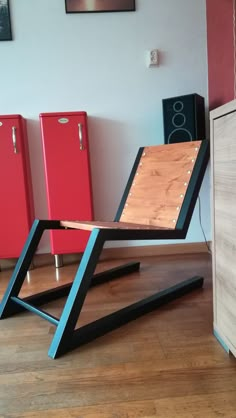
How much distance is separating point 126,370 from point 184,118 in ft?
5.09

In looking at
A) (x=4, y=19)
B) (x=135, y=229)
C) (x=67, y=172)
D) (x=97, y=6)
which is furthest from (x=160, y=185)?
(x=4, y=19)

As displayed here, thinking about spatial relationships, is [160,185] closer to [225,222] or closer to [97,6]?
[225,222]

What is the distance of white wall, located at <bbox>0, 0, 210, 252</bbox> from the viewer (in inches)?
88.5

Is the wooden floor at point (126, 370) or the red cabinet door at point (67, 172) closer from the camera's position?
the wooden floor at point (126, 370)

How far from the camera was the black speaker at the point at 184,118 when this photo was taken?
2.01 meters

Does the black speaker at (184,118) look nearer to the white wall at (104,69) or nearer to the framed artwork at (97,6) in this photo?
the white wall at (104,69)

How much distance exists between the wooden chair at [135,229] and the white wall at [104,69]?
42cm

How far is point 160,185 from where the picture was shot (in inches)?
72.0

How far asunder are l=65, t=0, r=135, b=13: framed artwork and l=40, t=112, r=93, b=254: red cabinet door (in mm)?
760

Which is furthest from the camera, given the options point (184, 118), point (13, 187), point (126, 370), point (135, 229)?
point (13, 187)

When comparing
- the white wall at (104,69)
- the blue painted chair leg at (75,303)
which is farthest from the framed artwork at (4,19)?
the blue painted chair leg at (75,303)

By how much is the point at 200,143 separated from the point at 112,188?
2.83 feet

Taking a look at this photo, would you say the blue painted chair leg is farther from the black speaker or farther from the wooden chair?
the black speaker

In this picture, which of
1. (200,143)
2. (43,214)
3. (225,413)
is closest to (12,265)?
(43,214)
